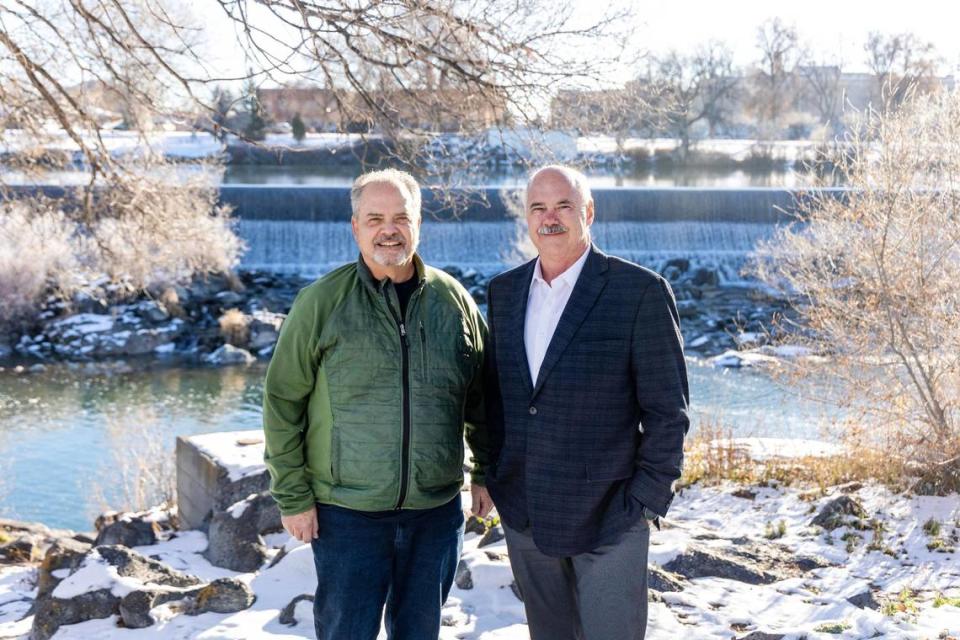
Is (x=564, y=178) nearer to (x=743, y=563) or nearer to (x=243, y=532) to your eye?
(x=743, y=563)

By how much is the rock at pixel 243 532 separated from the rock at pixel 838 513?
9.68 ft

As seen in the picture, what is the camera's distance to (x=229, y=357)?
1655cm

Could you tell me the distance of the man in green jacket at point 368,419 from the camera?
244cm

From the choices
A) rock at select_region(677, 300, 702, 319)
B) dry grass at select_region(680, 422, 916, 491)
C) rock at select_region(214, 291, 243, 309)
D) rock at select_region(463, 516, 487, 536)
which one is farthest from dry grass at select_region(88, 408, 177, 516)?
rock at select_region(677, 300, 702, 319)

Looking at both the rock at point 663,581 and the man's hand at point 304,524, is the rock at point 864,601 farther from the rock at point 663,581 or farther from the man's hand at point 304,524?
the man's hand at point 304,524

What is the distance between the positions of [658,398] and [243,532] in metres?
3.09

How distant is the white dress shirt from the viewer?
2.49 meters

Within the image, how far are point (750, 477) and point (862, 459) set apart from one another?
2.77 feet

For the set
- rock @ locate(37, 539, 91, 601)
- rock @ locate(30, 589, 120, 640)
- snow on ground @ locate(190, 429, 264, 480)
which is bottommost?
rock @ locate(37, 539, 91, 601)

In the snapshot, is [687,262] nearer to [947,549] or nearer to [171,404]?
[171,404]

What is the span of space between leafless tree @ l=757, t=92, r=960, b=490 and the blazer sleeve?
523 centimetres

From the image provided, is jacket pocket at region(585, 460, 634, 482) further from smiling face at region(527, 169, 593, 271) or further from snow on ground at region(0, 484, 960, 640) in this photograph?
snow on ground at region(0, 484, 960, 640)

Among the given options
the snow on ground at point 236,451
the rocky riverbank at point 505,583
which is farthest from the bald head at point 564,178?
the snow on ground at point 236,451

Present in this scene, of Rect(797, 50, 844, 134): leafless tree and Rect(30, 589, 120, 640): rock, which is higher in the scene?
Rect(797, 50, 844, 134): leafless tree
